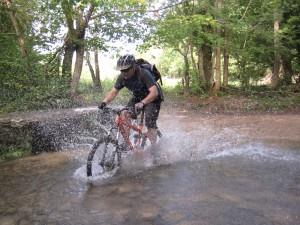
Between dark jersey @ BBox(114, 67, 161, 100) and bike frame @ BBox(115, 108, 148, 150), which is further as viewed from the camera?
dark jersey @ BBox(114, 67, 161, 100)

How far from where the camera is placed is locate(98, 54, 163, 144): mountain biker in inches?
248

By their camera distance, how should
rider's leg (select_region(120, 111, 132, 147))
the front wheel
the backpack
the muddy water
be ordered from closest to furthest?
the muddy water, the front wheel, rider's leg (select_region(120, 111, 132, 147)), the backpack

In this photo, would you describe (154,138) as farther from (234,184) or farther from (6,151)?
(6,151)

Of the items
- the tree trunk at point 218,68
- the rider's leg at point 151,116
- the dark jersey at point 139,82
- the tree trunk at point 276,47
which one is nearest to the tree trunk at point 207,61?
the tree trunk at point 218,68

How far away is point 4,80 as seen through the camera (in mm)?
12578

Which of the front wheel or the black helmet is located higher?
the black helmet

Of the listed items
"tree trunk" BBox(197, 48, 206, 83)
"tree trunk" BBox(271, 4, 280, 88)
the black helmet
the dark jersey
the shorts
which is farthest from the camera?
"tree trunk" BBox(197, 48, 206, 83)

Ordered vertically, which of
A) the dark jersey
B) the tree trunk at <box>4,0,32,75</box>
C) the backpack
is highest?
the tree trunk at <box>4,0,32,75</box>

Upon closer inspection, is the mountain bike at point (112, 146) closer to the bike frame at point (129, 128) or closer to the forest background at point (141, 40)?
the bike frame at point (129, 128)

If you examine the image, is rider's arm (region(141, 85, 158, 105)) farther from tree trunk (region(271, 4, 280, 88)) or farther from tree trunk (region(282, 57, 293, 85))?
tree trunk (region(282, 57, 293, 85))

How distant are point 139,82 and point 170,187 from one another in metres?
2.08

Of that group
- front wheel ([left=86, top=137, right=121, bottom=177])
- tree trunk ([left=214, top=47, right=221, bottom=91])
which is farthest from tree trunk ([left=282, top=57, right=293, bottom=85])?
front wheel ([left=86, top=137, right=121, bottom=177])

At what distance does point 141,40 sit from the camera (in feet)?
55.8

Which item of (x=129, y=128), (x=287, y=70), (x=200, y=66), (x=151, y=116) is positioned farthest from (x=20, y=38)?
(x=287, y=70)
